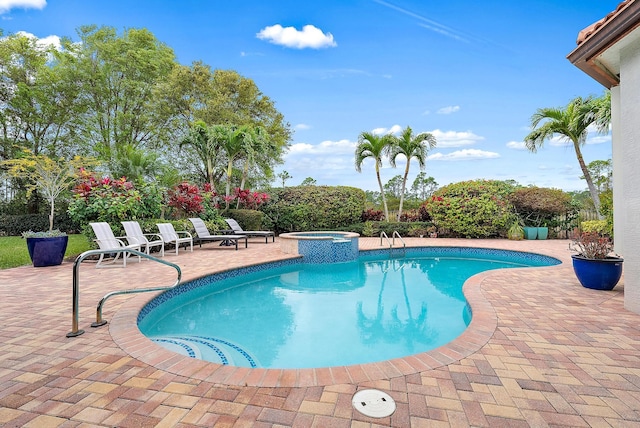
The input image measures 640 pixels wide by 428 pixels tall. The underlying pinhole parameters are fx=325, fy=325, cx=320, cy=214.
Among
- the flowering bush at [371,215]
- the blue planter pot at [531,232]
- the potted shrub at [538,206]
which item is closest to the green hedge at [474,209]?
the potted shrub at [538,206]

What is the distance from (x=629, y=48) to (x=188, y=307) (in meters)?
6.78

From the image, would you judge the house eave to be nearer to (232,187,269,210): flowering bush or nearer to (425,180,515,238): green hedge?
(425,180,515,238): green hedge

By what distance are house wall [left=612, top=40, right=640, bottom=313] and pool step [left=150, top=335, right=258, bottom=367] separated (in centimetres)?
429

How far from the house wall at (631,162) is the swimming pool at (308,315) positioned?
1871 millimetres

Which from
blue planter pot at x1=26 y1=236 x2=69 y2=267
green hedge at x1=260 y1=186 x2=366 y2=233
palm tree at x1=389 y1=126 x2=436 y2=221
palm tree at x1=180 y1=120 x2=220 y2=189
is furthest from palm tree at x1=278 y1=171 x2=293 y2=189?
blue planter pot at x1=26 y1=236 x2=69 y2=267

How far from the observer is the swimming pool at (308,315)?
375cm

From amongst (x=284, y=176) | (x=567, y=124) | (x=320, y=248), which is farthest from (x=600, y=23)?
(x=284, y=176)

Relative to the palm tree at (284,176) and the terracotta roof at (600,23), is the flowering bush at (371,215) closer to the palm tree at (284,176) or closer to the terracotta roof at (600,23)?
the terracotta roof at (600,23)

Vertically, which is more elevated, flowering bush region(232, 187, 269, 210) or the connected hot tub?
flowering bush region(232, 187, 269, 210)

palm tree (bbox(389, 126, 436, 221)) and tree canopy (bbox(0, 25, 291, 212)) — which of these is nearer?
palm tree (bbox(389, 126, 436, 221))

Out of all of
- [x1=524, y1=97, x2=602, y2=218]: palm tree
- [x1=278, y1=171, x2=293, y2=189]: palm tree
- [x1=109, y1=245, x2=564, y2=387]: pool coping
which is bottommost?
[x1=109, y1=245, x2=564, y2=387]: pool coping

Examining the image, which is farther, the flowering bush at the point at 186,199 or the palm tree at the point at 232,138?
the palm tree at the point at 232,138

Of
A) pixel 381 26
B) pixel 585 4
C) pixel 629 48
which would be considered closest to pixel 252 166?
pixel 381 26

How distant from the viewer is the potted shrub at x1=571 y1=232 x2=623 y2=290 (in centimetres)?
470
